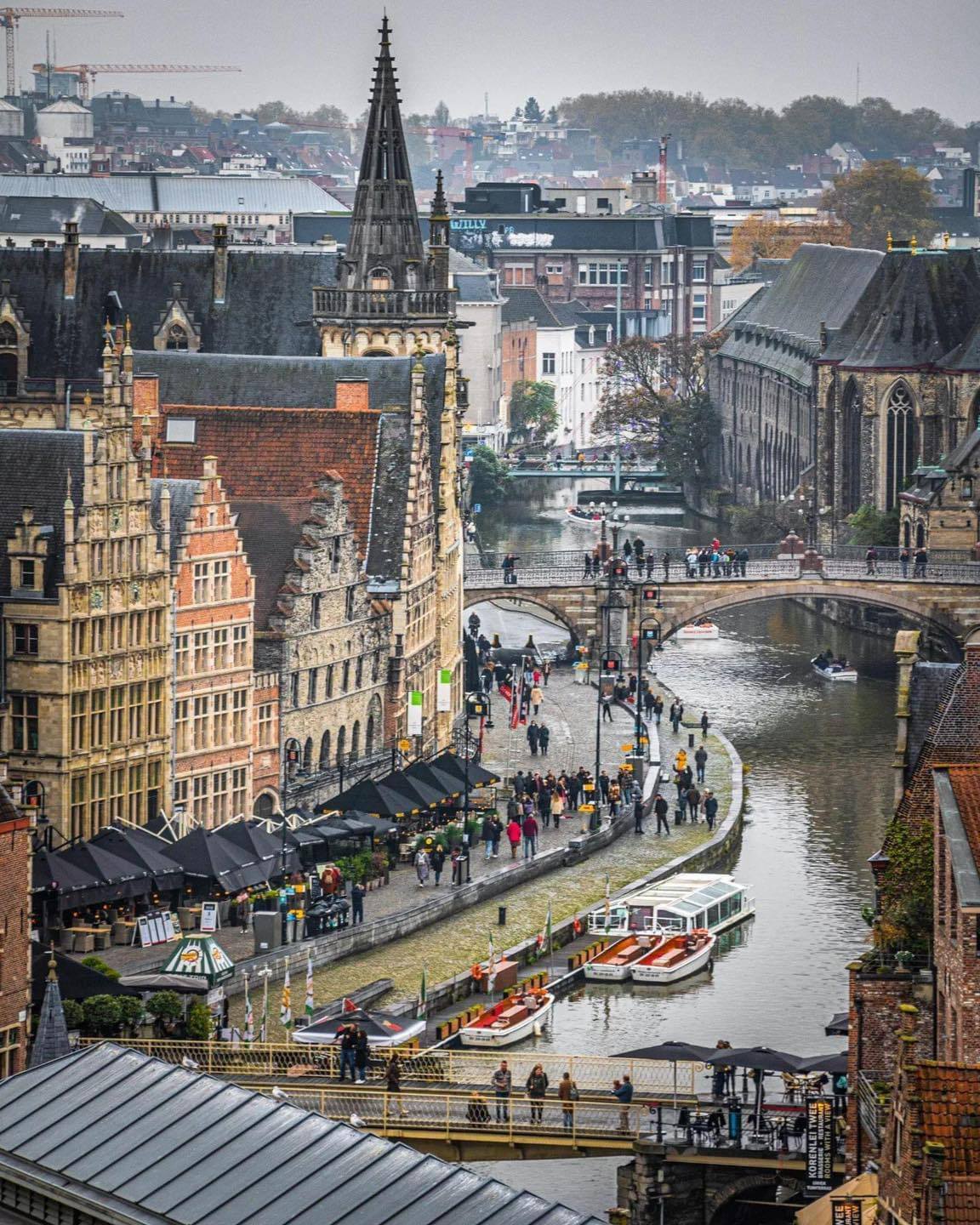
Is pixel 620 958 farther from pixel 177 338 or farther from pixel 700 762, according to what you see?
pixel 177 338

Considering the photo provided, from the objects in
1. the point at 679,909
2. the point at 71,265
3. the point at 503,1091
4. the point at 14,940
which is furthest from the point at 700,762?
the point at 503,1091

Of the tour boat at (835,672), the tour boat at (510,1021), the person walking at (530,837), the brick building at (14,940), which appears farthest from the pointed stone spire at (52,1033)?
the tour boat at (835,672)

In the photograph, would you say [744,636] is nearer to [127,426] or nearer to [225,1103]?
[127,426]

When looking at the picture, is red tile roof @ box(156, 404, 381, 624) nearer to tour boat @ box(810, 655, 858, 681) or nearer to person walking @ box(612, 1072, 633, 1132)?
tour boat @ box(810, 655, 858, 681)

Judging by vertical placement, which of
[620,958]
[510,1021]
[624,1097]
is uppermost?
[624,1097]

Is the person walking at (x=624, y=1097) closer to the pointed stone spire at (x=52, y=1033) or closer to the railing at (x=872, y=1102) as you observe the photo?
the railing at (x=872, y=1102)

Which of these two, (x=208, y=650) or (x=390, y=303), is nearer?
(x=208, y=650)
